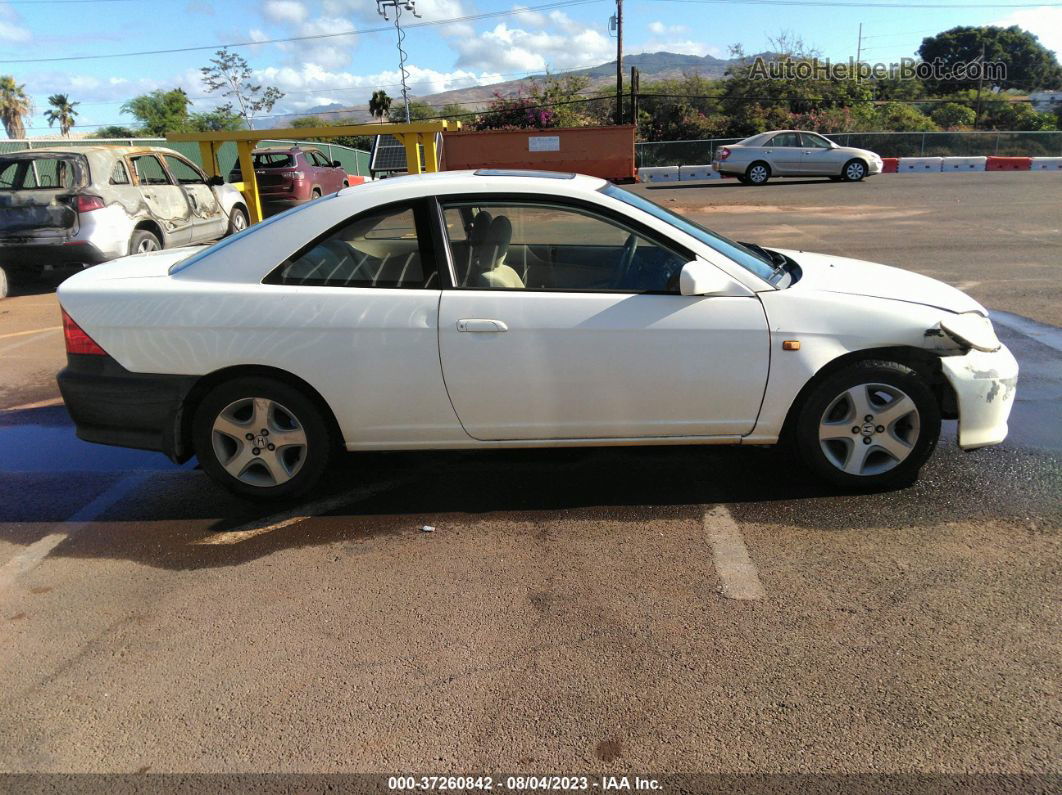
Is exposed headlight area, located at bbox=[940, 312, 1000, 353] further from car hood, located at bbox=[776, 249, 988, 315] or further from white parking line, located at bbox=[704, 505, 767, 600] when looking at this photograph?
white parking line, located at bbox=[704, 505, 767, 600]

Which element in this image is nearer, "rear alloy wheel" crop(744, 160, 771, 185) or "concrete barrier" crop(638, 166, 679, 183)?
"rear alloy wheel" crop(744, 160, 771, 185)

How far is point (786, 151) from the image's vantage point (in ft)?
77.8

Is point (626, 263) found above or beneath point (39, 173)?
beneath

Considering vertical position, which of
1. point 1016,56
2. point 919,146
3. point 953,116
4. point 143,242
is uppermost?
point 1016,56

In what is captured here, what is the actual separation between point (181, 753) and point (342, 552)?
1257 millimetres

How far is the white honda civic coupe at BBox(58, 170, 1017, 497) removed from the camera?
3.67 m

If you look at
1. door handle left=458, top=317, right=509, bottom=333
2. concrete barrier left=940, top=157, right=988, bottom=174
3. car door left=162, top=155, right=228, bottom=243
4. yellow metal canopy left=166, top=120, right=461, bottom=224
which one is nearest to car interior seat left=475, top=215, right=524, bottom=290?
door handle left=458, top=317, right=509, bottom=333

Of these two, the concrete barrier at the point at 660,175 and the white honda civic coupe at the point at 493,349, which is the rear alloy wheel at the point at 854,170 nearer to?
the concrete barrier at the point at 660,175

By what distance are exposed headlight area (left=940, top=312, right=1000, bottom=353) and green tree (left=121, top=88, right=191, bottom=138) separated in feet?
255

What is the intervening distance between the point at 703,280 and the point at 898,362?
1053mm

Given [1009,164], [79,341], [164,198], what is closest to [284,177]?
[164,198]

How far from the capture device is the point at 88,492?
434 cm

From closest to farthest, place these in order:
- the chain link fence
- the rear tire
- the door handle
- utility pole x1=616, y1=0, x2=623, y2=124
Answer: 1. the door handle
2. the rear tire
3. the chain link fence
4. utility pole x1=616, y1=0, x2=623, y2=124

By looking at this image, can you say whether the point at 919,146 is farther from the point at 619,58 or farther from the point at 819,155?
the point at 619,58
